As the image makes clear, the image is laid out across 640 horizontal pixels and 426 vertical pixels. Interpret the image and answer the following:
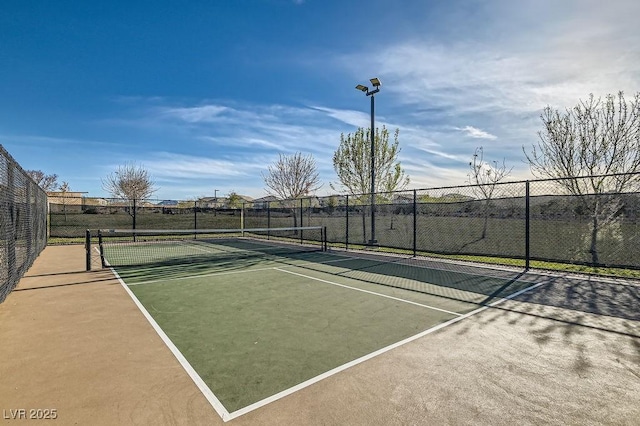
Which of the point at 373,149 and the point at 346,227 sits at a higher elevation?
the point at 373,149

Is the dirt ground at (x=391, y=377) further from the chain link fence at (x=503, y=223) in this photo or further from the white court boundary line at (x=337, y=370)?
the chain link fence at (x=503, y=223)

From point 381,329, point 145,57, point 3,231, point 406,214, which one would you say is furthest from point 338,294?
point 145,57

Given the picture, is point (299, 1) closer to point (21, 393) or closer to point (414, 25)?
point (414, 25)

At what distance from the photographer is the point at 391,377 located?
2.99 metres

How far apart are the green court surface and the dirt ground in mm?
279

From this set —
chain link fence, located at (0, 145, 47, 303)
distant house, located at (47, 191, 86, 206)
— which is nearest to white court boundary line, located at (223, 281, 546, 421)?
chain link fence, located at (0, 145, 47, 303)

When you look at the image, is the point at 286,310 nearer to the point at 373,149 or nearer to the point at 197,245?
the point at 373,149

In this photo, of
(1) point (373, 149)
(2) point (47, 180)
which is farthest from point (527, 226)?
(2) point (47, 180)

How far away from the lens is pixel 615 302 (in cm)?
561

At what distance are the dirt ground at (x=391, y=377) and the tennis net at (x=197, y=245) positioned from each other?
4.89m

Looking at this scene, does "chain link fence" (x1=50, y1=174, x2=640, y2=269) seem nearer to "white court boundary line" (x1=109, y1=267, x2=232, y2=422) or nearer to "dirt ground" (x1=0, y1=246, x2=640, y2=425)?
"dirt ground" (x1=0, y1=246, x2=640, y2=425)

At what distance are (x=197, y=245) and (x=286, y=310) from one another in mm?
11779

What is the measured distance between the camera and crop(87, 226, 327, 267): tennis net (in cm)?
1070

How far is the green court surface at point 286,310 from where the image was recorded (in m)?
3.18
